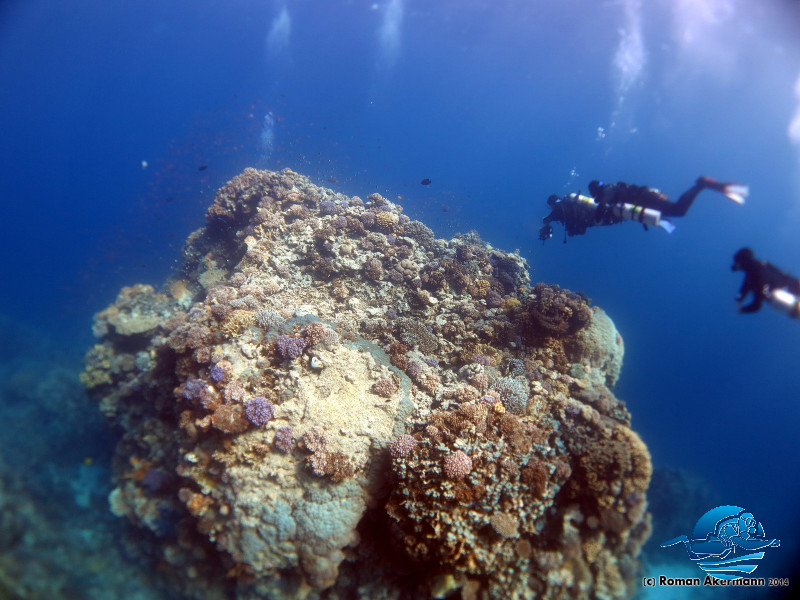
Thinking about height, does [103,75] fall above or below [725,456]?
above

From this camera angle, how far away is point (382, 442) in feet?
23.3

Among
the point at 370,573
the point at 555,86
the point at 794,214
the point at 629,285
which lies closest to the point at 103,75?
the point at 555,86

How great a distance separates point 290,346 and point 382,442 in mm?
3060

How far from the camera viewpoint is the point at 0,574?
5457 mm

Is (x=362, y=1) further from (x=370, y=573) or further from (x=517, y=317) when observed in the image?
(x=370, y=573)

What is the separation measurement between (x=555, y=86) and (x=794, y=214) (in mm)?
76696

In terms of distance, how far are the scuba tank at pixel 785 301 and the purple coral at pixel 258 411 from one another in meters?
9.74

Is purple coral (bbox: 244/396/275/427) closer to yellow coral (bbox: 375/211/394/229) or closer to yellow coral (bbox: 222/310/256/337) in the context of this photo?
yellow coral (bbox: 222/310/256/337)

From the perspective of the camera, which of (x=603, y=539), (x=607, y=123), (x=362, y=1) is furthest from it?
(x=607, y=123)

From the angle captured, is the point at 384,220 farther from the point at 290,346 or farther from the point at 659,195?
the point at 659,195

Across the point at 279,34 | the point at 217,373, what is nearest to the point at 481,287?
the point at 217,373

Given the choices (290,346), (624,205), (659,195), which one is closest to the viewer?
(290,346)

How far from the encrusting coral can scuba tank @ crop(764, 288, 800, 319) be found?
11.2ft

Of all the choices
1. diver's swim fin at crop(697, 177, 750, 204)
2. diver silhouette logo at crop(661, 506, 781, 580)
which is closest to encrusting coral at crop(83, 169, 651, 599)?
diver's swim fin at crop(697, 177, 750, 204)
